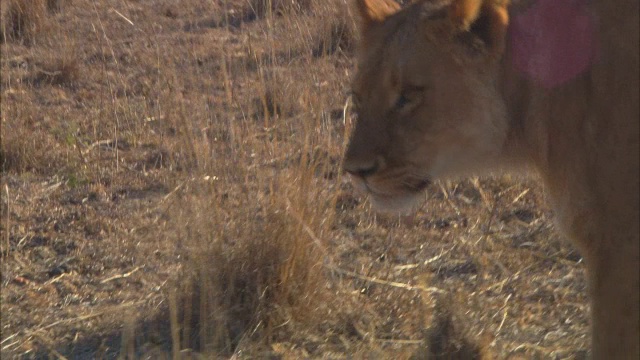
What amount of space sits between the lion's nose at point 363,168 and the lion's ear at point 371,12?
1.56ft

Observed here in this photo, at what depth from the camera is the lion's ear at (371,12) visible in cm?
328

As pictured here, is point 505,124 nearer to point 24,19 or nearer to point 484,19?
point 484,19

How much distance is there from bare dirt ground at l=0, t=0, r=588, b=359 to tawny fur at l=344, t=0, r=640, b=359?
577 millimetres

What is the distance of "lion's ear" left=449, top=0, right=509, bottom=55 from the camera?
9.21 feet

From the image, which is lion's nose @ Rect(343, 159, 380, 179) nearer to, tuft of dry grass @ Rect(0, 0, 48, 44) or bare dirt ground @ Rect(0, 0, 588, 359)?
bare dirt ground @ Rect(0, 0, 588, 359)

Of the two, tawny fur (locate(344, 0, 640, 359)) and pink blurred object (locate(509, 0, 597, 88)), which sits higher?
pink blurred object (locate(509, 0, 597, 88))

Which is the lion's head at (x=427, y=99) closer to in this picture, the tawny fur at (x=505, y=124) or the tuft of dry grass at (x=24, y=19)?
the tawny fur at (x=505, y=124)

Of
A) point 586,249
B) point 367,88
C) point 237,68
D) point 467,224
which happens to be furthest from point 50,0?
point 586,249

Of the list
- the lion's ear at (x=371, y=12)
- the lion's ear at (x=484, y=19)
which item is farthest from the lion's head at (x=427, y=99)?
the lion's ear at (x=371, y=12)

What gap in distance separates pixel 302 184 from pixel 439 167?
0.68 meters

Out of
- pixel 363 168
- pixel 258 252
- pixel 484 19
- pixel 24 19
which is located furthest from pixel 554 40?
pixel 24 19

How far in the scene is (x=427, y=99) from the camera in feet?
9.68

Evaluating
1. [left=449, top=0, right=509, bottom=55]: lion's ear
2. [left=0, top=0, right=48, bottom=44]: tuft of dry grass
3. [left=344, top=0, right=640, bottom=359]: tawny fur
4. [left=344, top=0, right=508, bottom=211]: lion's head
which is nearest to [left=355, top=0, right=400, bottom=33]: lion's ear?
[left=344, top=0, right=640, bottom=359]: tawny fur

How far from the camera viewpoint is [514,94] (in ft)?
9.48
